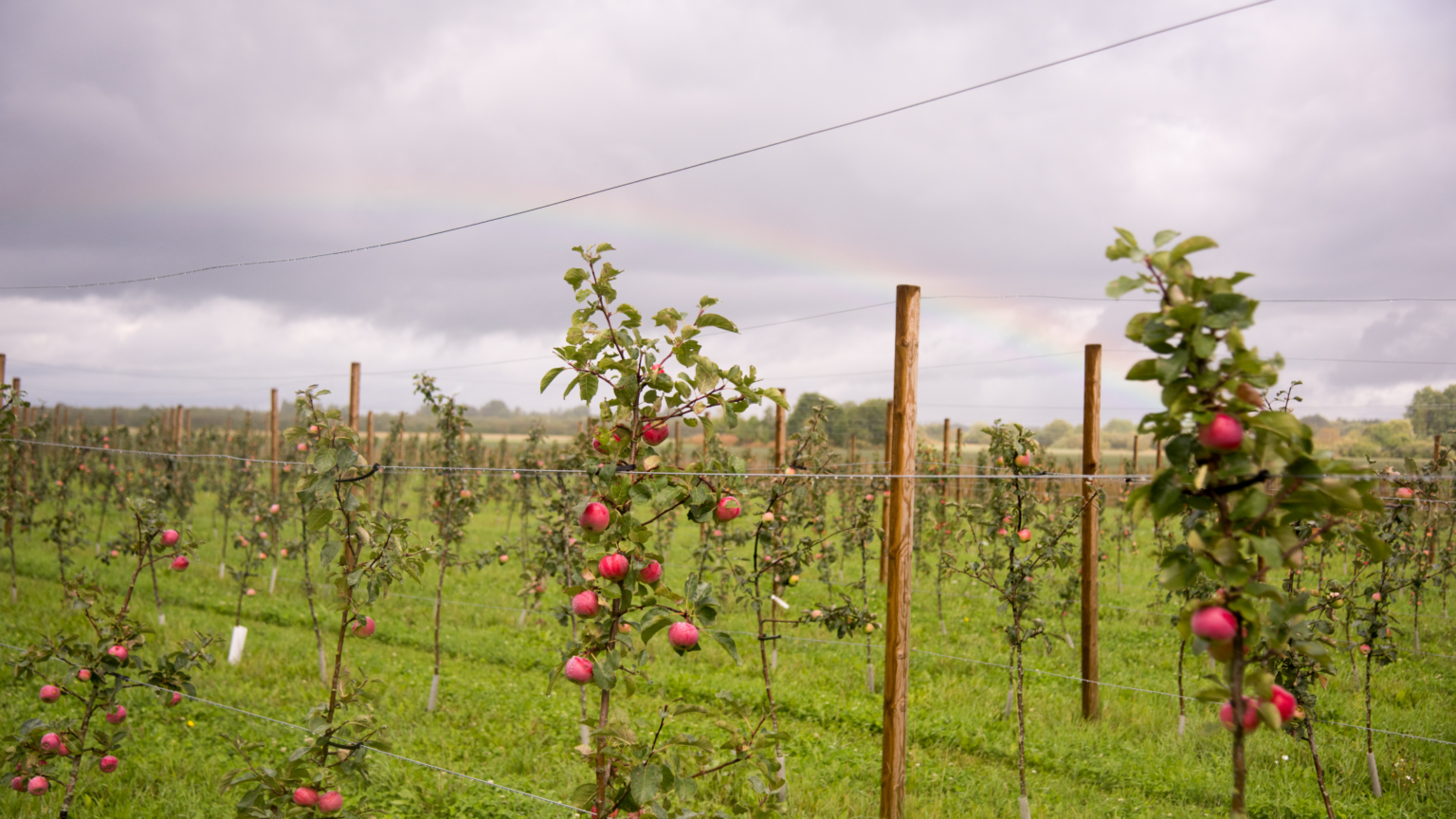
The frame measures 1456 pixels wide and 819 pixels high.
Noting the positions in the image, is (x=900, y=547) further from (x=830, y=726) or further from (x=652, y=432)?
(x=830, y=726)

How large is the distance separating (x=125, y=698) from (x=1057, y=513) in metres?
7.13

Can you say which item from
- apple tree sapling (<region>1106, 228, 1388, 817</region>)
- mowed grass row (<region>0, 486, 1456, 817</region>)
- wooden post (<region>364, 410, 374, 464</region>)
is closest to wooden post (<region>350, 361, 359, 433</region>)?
mowed grass row (<region>0, 486, 1456, 817</region>)

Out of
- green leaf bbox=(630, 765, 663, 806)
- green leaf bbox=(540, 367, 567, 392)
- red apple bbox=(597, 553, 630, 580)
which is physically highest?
green leaf bbox=(540, 367, 567, 392)

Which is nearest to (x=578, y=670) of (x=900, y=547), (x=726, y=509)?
(x=726, y=509)

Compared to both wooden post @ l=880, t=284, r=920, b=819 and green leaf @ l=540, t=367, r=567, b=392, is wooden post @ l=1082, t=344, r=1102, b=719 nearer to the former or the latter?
wooden post @ l=880, t=284, r=920, b=819

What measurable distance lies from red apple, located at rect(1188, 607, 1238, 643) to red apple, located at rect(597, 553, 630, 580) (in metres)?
1.43

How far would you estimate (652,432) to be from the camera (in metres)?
2.49

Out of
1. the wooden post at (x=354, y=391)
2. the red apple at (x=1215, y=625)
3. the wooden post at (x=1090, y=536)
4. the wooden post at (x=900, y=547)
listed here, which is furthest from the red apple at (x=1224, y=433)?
the wooden post at (x=354, y=391)

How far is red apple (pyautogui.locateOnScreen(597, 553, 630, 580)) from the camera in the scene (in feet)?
7.33

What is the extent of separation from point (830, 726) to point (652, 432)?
4324 millimetres

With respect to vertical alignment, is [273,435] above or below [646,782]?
above

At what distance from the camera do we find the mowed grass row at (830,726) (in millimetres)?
4625

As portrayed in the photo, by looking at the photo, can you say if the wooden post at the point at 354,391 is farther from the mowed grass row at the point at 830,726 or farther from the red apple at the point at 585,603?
the red apple at the point at 585,603

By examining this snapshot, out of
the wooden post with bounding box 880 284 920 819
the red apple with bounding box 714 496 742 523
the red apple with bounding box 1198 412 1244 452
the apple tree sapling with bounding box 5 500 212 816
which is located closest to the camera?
the red apple with bounding box 1198 412 1244 452
